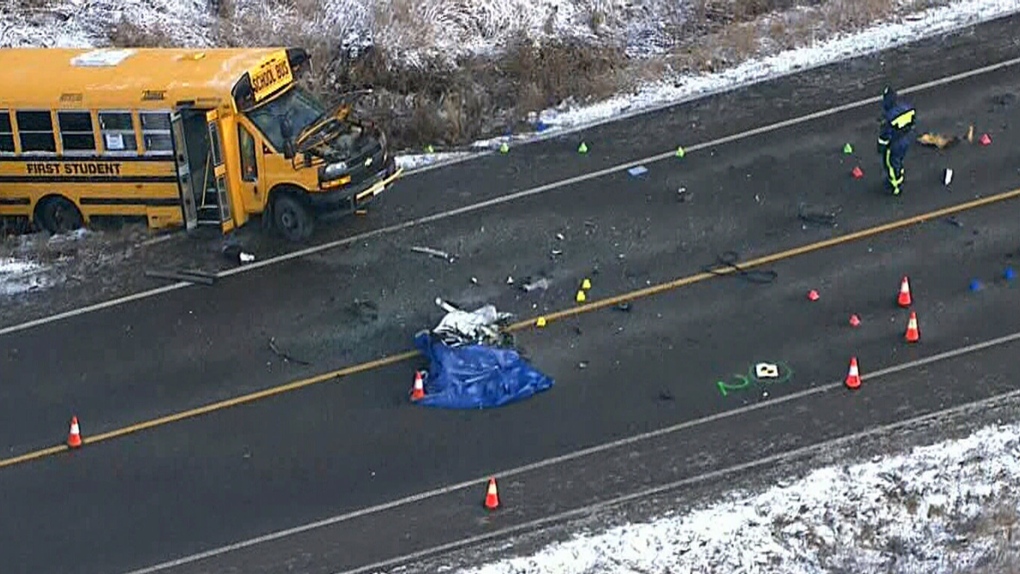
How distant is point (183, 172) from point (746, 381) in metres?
8.08

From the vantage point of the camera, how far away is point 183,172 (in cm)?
2120

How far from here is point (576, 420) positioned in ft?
56.2

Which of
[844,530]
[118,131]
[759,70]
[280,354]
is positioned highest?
[118,131]

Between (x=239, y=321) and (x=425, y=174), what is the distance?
456cm

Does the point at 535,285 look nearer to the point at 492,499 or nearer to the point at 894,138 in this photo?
the point at 492,499

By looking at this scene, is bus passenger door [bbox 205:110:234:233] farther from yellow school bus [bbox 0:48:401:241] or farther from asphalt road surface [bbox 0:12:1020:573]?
asphalt road surface [bbox 0:12:1020:573]

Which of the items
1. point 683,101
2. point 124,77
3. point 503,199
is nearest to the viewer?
point 124,77

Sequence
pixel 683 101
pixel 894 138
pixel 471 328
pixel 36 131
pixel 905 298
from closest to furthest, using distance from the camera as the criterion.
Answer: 1. pixel 471 328
2. pixel 905 298
3. pixel 894 138
4. pixel 36 131
5. pixel 683 101

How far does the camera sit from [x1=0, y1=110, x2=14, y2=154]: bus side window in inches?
843

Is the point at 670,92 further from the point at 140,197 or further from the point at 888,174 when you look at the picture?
the point at 140,197

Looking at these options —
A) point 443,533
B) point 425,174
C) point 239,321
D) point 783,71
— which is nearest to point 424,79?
point 425,174

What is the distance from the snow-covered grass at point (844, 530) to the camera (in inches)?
594

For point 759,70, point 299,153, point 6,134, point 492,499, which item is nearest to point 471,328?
point 492,499

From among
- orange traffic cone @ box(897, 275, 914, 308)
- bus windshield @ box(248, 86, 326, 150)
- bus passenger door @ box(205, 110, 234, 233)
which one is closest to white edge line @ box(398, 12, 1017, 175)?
bus windshield @ box(248, 86, 326, 150)
